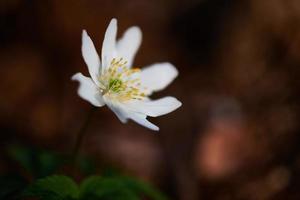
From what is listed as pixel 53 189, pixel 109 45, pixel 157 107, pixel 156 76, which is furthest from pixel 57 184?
pixel 156 76

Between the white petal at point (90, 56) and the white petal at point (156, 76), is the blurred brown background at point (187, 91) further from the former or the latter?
the white petal at point (90, 56)

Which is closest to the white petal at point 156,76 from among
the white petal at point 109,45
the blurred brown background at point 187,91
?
the white petal at point 109,45

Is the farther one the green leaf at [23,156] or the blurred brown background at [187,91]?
the blurred brown background at [187,91]

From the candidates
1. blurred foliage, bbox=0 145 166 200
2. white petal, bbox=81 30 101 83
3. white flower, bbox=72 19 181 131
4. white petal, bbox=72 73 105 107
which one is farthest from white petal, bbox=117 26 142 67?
blurred foliage, bbox=0 145 166 200

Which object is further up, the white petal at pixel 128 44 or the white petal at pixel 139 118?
the white petal at pixel 128 44

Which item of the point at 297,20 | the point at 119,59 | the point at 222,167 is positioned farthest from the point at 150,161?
the point at 297,20

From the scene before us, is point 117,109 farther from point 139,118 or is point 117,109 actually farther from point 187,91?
point 187,91
